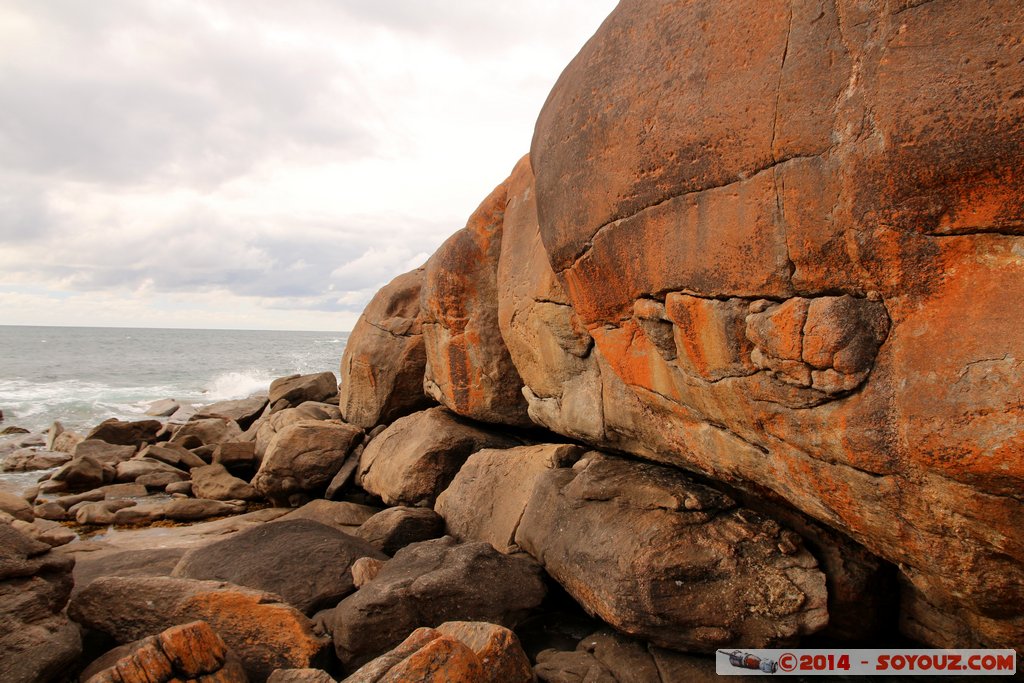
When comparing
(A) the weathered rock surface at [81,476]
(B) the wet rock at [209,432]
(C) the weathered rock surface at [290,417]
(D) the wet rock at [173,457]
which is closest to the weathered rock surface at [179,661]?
(C) the weathered rock surface at [290,417]

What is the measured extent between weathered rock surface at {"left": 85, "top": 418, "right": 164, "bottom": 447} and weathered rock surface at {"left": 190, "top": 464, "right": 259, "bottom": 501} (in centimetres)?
415

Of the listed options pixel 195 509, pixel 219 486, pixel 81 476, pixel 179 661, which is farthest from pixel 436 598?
pixel 81 476

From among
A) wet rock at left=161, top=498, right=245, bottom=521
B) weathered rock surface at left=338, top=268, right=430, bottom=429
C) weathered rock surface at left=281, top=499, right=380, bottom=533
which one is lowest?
wet rock at left=161, top=498, right=245, bottom=521

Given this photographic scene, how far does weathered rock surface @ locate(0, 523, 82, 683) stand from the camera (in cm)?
365

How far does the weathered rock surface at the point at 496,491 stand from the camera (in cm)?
560

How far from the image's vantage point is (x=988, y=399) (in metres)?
2.53

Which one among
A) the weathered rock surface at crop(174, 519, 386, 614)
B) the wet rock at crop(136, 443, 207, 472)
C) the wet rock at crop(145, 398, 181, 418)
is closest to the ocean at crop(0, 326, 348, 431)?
the wet rock at crop(145, 398, 181, 418)

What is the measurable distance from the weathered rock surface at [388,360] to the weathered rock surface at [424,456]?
1154 millimetres

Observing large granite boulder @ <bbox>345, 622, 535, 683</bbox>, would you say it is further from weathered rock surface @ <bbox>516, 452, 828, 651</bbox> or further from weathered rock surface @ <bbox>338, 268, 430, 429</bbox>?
weathered rock surface @ <bbox>338, 268, 430, 429</bbox>

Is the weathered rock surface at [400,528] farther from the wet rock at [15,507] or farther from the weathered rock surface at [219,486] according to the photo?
the wet rock at [15,507]

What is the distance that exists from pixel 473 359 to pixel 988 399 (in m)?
5.17

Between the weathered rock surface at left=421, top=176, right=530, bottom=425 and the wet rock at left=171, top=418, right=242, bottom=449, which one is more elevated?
the weathered rock surface at left=421, top=176, right=530, bottom=425

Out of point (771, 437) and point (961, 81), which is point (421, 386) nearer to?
point (771, 437)

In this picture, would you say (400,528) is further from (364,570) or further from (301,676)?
(301,676)
